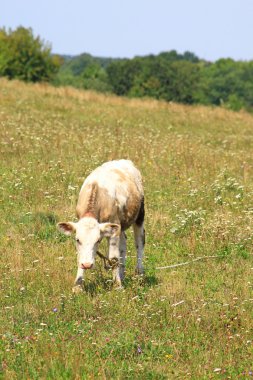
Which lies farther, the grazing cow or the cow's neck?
the cow's neck

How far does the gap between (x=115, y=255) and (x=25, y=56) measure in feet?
174

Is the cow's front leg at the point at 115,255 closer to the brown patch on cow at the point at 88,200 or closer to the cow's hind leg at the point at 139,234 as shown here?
the brown patch on cow at the point at 88,200

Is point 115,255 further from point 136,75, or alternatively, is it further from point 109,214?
point 136,75

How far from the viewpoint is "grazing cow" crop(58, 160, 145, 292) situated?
10.3 metres

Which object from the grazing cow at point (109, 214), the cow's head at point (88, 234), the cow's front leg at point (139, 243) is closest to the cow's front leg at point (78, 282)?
the grazing cow at point (109, 214)

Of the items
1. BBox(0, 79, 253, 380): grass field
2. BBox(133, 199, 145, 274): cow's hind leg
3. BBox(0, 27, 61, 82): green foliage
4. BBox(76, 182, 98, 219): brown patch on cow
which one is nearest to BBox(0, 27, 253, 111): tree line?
BBox(0, 27, 61, 82): green foliage

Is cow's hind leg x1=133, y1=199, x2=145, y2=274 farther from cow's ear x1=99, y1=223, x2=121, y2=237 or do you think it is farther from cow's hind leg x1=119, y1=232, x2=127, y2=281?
cow's ear x1=99, y1=223, x2=121, y2=237

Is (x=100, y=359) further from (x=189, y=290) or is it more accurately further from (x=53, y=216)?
(x=53, y=216)

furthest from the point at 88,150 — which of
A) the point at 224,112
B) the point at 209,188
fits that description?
the point at 224,112

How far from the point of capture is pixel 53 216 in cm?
1505

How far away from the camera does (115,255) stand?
1110 cm

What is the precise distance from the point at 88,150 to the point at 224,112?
18.4 meters

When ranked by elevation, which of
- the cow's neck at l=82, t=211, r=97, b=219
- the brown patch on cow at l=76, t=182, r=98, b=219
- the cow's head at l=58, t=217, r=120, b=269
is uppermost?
the brown patch on cow at l=76, t=182, r=98, b=219

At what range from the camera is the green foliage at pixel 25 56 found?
61.1 metres
